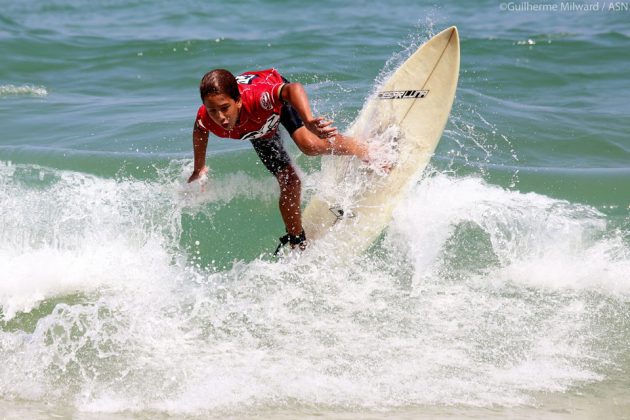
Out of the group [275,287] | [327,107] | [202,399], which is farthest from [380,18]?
[202,399]

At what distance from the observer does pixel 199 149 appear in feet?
18.4

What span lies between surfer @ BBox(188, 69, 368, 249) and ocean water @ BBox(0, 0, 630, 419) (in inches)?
17.0

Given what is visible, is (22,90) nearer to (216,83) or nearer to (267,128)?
(267,128)

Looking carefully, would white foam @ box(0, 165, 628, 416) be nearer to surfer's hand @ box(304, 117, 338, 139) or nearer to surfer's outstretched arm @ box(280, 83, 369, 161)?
surfer's outstretched arm @ box(280, 83, 369, 161)

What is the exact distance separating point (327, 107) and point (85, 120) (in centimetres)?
322

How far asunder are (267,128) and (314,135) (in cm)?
32

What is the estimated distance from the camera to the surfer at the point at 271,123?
495 centimetres

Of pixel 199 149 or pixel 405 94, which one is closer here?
pixel 199 149

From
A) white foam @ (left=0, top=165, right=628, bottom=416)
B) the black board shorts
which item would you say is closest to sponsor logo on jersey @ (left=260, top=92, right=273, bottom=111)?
the black board shorts

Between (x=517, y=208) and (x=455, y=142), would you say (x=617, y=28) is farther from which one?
(x=517, y=208)

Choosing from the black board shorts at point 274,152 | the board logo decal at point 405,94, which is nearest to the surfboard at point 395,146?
the board logo decal at point 405,94

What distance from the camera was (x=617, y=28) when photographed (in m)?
16.6

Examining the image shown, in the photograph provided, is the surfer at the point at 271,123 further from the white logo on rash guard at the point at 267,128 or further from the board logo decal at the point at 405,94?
the board logo decal at the point at 405,94

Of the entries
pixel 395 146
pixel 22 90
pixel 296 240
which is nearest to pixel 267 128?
pixel 296 240
